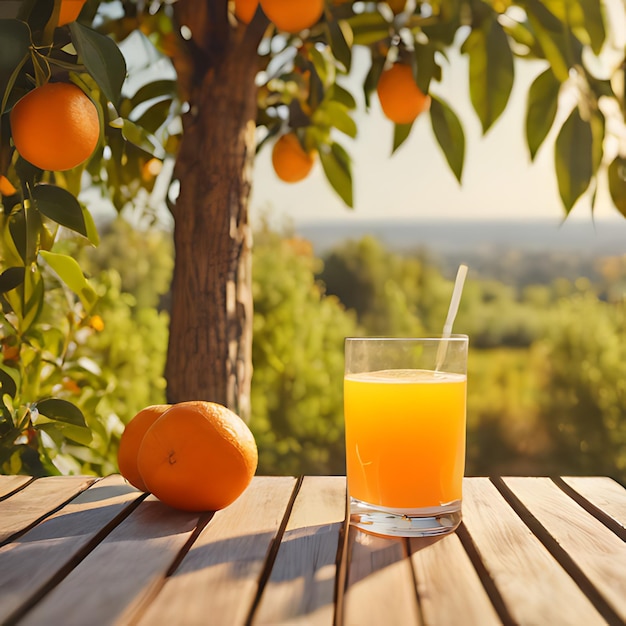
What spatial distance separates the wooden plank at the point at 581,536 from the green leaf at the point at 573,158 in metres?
0.33

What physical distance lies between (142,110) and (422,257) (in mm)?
1592

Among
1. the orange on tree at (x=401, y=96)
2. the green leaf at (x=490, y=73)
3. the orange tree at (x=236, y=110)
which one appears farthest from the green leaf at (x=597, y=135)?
the orange on tree at (x=401, y=96)

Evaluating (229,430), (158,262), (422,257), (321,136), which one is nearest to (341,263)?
(422,257)

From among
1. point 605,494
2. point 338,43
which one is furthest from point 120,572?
point 338,43

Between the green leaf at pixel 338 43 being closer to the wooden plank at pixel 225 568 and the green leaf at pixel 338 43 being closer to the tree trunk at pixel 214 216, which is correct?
the tree trunk at pixel 214 216

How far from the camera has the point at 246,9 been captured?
1068 mm

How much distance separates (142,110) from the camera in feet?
4.17

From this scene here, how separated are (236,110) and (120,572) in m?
0.76

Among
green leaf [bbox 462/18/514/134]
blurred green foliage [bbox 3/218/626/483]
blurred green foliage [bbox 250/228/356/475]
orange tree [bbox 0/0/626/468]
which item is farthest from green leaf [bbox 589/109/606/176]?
blurred green foliage [bbox 250/228/356/475]

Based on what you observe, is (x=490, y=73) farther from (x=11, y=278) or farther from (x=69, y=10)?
(x=11, y=278)

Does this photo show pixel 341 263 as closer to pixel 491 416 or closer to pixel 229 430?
pixel 491 416

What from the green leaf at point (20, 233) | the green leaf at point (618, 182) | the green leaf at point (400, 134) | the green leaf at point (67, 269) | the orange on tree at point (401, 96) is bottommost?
the green leaf at point (67, 269)

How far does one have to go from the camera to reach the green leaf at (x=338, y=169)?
124cm

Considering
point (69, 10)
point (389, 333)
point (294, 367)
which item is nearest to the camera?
point (69, 10)
